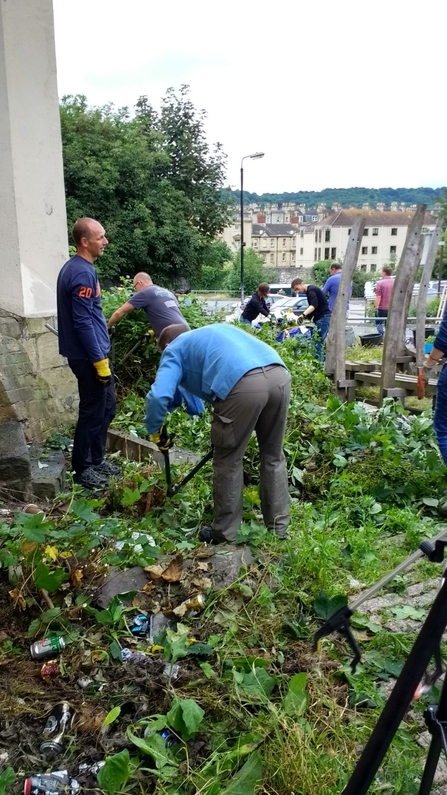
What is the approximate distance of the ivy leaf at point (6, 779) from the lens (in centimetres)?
203

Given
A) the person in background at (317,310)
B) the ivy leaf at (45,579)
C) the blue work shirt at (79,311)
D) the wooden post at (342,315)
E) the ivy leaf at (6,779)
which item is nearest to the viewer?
the ivy leaf at (6,779)

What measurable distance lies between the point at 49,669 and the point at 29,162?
13.5 ft

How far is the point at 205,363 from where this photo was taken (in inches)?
143

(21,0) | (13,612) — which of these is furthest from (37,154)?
(13,612)

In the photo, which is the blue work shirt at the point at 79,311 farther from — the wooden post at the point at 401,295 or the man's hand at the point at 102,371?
the wooden post at the point at 401,295

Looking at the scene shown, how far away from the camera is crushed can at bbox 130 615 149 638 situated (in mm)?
2865

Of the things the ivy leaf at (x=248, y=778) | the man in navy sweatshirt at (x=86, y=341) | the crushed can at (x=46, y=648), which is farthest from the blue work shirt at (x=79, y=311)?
the ivy leaf at (x=248, y=778)

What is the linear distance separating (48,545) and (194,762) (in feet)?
4.18

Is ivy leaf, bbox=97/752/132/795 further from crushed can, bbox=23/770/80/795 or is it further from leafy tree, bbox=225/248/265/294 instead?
leafy tree, bbox=225/248/265/294

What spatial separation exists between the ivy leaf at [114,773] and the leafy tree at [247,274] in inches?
1960

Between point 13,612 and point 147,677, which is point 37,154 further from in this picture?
point 147,677

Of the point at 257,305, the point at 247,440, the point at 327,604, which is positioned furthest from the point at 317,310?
the point at 327,604

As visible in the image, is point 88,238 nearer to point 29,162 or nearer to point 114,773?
point 29,162

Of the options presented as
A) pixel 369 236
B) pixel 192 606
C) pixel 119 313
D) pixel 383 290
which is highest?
pixel 369 236
